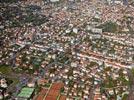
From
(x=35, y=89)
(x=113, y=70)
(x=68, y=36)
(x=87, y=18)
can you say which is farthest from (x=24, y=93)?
(x=87, y=18)

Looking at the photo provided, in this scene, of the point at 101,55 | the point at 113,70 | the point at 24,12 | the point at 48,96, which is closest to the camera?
the point at 48,96

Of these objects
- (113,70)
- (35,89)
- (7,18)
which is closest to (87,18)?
(7,18)

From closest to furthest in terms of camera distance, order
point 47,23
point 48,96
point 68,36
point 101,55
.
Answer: point 48,96, point 101,55, point 68,36, point 47,23

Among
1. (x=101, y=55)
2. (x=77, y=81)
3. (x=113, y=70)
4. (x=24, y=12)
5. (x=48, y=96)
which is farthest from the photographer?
(x=24, y=12)

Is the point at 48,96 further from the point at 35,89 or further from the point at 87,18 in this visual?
the point at 87,18

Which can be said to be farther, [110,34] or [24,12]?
[24,12]

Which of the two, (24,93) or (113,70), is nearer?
(24,93)

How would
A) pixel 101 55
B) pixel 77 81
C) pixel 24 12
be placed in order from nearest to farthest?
pixel 77 81 → pixel 101 55 → pixel 24 12

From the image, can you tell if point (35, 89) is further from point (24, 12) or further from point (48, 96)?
point (24, 12)
